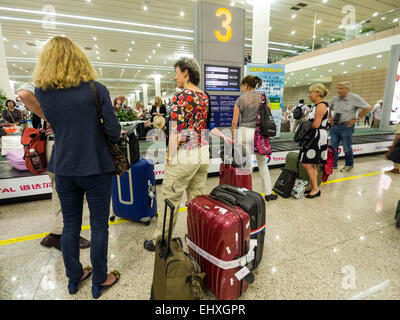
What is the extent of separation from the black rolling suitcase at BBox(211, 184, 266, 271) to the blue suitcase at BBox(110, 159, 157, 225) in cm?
89

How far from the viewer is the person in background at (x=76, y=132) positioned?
3.76 ft

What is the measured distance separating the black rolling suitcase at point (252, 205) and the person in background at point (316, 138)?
5.90ft

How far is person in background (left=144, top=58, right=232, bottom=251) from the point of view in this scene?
5.04 feet

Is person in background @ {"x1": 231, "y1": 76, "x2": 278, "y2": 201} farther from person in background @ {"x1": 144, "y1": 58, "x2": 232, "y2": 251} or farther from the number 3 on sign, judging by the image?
the number 3 on sign

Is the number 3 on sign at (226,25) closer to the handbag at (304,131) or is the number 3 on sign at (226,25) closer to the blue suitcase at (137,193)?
the handbag at (304,131)

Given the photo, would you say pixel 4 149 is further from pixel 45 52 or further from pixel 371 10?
pixel 371 10

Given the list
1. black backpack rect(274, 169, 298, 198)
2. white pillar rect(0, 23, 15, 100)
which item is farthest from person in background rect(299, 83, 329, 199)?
white pillar rect(0, 23, 15, 100)

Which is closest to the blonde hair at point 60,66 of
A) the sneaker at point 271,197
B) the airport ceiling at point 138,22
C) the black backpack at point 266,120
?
the black backpack at point 266,120

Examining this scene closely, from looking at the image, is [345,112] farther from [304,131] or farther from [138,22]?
[138,22]

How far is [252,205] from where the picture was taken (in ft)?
5.02

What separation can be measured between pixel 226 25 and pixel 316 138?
141 inches

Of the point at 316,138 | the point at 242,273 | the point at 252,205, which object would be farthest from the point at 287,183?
the point at 242,273
